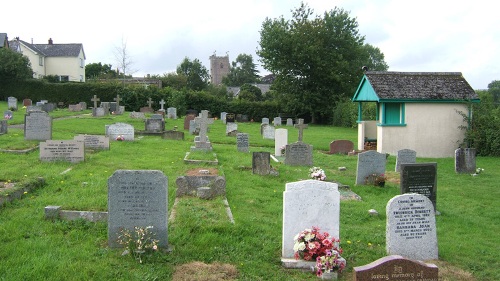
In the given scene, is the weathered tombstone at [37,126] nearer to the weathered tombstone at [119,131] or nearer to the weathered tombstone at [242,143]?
the weathered tombstone at [119,131]

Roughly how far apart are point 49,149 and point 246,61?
9793 centimetres

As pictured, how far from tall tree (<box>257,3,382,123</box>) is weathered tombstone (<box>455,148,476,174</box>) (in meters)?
30.6

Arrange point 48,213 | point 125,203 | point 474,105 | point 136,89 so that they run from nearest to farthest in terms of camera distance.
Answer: point 125,203, point 48,213, point 474,105, point 136,89

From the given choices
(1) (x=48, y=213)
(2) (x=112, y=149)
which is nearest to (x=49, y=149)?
(2) (x=112, y=149)

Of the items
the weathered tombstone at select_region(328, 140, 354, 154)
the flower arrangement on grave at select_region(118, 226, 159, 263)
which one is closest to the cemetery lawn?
the flower arrangement on grave at select_region(118, 226, 159, 263)

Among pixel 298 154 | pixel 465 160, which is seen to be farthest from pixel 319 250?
pixel 465 160

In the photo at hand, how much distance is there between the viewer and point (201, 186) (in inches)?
422

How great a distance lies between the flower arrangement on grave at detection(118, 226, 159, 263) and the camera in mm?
6895

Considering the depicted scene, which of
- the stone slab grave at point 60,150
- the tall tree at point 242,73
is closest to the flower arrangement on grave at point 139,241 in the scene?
the stone slab grave at point 60,150

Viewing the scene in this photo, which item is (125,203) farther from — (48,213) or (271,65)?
(271,65)

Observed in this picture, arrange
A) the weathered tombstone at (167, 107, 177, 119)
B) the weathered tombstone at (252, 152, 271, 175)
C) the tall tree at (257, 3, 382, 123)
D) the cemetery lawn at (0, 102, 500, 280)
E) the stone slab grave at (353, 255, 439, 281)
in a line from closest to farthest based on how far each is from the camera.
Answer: the stone slab grave at (353, 255, 439, 281)
the cemetery lawn at (0, 102, 500, 280)
the weathered tombstone at (252, 152, 271, 175)
the weathered tombstone at (167, 107, 177, 119)
the tall tree at (257, 3, 382, 123)

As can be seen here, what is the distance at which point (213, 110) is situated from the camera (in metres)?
50.6

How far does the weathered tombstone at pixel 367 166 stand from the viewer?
47.5 ft

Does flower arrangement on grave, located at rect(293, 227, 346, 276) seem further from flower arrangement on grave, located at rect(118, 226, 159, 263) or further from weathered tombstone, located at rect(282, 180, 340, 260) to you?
flower arrangement on grave, located at rect(118, 226, 159, 263)
